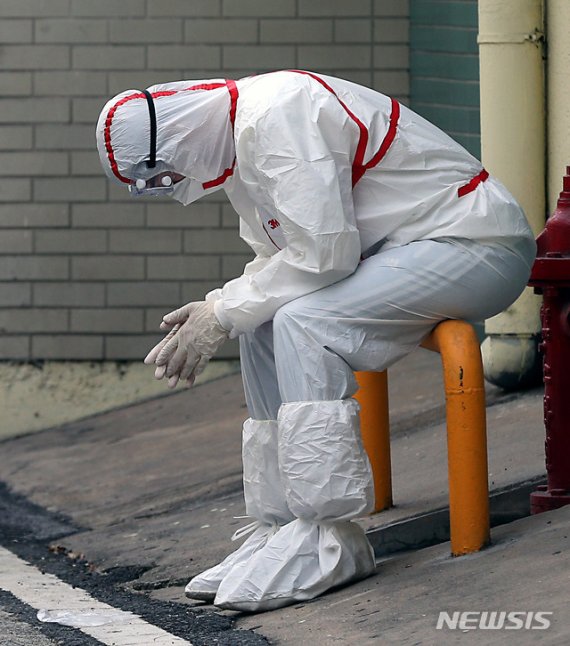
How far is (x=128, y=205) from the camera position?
9125 mm

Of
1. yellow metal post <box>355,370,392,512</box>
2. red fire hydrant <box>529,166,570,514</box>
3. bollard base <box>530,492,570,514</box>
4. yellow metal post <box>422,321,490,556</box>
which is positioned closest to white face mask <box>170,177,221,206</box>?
yellow metal post <box>422,321,490,556</box>

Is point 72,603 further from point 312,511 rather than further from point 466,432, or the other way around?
point 466,432

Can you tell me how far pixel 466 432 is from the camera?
4.25m

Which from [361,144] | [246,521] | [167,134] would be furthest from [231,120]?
[246,521]

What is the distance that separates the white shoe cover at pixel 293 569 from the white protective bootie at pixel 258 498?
189mm

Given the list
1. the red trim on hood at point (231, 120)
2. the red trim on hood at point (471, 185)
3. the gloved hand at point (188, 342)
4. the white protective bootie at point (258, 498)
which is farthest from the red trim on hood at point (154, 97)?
the white protective bootie at point (258, 498)

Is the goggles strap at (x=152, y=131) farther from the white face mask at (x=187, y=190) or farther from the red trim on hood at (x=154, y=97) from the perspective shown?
the white face mask at (x=187, y=190)

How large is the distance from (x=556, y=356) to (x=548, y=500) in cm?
48

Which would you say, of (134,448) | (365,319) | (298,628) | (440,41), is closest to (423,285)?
(365,319)

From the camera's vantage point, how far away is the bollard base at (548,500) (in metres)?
4.71

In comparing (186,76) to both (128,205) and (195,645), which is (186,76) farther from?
(195,645)

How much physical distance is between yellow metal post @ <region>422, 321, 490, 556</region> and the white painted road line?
939 mm

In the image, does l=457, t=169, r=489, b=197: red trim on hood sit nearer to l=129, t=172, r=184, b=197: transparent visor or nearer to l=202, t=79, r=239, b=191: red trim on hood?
l=202, t=79, r=239, b=191: red trim on hood

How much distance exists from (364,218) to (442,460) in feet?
6.04
